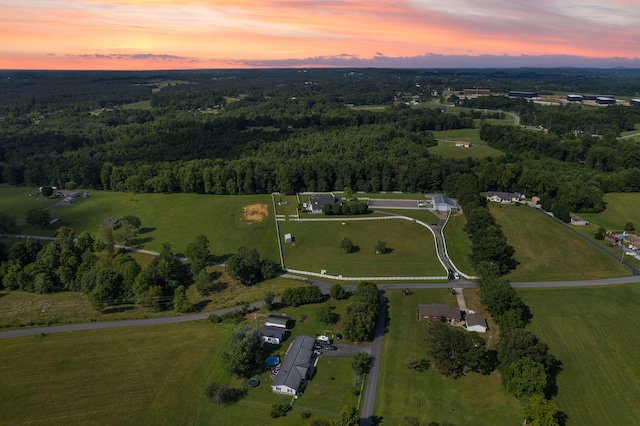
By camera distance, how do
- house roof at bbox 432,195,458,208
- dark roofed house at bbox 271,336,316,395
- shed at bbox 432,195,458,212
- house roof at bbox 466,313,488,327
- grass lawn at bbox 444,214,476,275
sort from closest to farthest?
1. dark roofed house at bbox 271,336,316,395
2. house roof at bbox 466,313,488,327
3. grass lawn at bbox 444,214,476,275
4. shed at bbox 432,195,458,212
5. house roof at bbox 432,195,458,208

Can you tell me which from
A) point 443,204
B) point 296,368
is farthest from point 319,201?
point 296,368

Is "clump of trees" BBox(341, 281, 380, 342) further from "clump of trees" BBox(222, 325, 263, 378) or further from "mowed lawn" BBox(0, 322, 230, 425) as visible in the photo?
"mowed lawn" BBox(0, 322, 230, 425)

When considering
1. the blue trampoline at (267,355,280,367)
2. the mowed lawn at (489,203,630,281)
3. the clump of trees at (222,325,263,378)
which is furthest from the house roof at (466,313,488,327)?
the clump of trees at (222,325,263,378)

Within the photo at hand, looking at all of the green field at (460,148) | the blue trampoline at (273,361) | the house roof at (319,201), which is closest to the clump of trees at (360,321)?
the blue trampoline at (273,361)

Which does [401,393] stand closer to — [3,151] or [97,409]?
[97,409]

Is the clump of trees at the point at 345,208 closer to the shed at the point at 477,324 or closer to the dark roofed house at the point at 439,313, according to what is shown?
the dark roofed house at the point at 439,313

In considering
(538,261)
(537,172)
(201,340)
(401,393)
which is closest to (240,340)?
(201,340)

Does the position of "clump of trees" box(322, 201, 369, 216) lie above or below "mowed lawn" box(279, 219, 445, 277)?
above
